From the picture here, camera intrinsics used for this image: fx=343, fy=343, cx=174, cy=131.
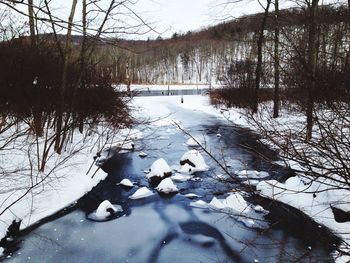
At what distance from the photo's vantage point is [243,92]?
72.4ft

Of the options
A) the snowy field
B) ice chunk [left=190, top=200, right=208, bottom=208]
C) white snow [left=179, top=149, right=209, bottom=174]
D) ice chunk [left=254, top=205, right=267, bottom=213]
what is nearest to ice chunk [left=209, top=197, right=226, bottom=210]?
the snowy field

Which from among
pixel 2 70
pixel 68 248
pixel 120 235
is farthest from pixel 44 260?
pixel 2 70

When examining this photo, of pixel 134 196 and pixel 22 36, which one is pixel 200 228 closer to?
pixel 134 196

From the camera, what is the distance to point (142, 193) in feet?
28.2

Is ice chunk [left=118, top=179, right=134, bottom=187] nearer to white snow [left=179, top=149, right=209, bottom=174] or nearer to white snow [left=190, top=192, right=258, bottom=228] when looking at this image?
white snow [left=179, top=149, right=209, bottom=174]

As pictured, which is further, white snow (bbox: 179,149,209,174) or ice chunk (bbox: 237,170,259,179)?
white snow (bbox: 179,149,209,174)

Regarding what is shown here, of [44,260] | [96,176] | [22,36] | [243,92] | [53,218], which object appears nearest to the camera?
[44,260]

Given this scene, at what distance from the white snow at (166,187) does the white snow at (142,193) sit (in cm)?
27

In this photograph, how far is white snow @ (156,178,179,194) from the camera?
8.75 m

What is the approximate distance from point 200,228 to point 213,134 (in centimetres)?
966

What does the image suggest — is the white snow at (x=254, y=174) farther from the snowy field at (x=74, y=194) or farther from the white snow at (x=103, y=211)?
the white snow at (x=103, y=211)

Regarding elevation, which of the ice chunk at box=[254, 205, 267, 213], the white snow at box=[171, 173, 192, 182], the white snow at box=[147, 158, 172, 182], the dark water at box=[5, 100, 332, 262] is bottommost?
the dark water at box=[5, 100, 332, 262]

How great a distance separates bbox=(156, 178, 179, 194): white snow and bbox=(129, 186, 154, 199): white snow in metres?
0.27

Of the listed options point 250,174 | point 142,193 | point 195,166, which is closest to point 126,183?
point 142,193
